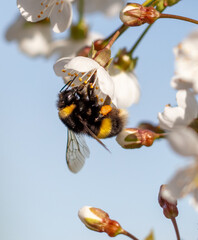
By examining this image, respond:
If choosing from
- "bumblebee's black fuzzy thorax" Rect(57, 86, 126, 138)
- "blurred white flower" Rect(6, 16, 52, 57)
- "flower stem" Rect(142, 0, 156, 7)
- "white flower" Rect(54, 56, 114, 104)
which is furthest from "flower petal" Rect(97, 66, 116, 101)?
"blurred white flower" Rect(6, 16, 52, 57)

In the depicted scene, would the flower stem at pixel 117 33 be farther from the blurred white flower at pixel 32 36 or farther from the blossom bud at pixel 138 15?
the blurred white flower at pixel 32 36

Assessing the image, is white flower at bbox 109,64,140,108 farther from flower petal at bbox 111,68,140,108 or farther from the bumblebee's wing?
the bumblebee's wing

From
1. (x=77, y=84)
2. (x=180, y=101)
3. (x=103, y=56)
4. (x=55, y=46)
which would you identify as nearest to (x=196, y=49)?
(x=180, y=101)

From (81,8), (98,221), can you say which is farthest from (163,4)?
(98,221)

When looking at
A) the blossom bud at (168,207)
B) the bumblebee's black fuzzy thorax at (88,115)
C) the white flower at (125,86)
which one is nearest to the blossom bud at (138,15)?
the bumblebee's black fuzzy thorax at (88,115)

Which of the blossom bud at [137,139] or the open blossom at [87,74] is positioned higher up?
the open blossom at [87,74]

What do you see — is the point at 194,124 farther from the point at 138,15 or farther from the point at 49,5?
the point at 49,5
